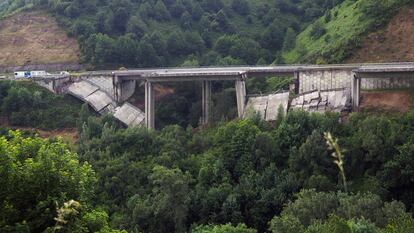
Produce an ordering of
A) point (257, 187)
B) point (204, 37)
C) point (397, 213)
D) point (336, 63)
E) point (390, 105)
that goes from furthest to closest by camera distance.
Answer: point (204, 37) → point (336, 63) → point (390, 105) → point (257, 187) → point (397, 213)

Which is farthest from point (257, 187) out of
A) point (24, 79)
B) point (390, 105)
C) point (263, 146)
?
point (24, 79)

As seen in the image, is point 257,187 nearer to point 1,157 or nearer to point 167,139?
point 167,139

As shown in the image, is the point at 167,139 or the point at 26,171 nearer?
the point at 26,171

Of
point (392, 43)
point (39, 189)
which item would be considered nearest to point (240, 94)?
point (392, 43)

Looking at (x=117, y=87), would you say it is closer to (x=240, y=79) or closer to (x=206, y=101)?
(x=206, y=101)

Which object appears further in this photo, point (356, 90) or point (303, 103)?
point (303, 103)

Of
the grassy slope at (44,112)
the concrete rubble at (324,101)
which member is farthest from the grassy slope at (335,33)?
the grassy slope at (44,112)

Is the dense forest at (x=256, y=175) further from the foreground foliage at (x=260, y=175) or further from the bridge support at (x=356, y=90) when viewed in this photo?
the bridge support at (x=356, y=90)
